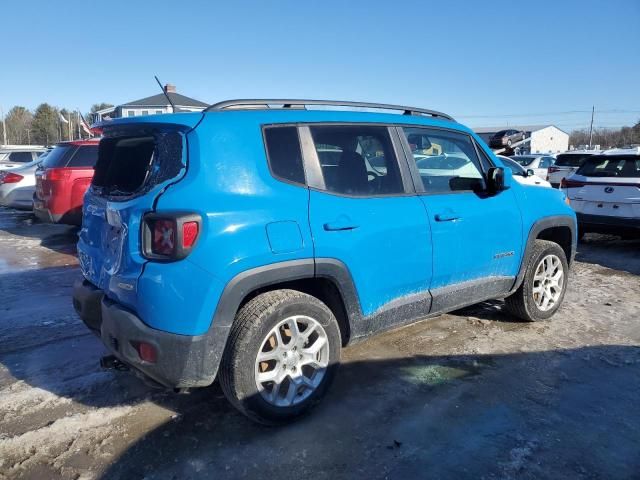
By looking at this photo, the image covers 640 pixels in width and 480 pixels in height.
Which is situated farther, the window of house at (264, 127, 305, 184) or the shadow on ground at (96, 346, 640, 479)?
the window of house at (264, 127, 305, 184)

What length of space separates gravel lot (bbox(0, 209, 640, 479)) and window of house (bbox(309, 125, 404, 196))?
1.41 meters

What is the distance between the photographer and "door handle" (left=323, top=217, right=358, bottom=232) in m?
2.99

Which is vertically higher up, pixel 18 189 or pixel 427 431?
pixel 18 189

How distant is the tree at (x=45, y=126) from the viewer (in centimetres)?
7875

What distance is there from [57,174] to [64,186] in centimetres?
24

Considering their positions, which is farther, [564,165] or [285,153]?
[564,165]

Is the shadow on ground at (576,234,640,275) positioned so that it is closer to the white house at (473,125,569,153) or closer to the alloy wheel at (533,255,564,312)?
the alloy wheel at (533,255,564,312)

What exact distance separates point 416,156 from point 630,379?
2.26m

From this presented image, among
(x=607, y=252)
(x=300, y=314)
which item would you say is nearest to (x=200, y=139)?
(x=300, y=314)

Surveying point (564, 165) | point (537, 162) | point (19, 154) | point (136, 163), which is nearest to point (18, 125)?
point (19, 154)

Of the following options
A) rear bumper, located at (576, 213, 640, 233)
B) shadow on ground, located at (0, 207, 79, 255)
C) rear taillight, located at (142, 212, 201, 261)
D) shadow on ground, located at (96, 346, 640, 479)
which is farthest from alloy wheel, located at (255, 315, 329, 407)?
rear bumper, located at (576, 213, 640, 233)

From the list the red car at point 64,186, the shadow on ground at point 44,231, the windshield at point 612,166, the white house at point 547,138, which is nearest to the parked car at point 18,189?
the shadow on ground at point 44,231

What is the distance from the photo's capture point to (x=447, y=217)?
3641 mm

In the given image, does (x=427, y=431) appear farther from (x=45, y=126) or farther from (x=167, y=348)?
(x=45, y=126)
